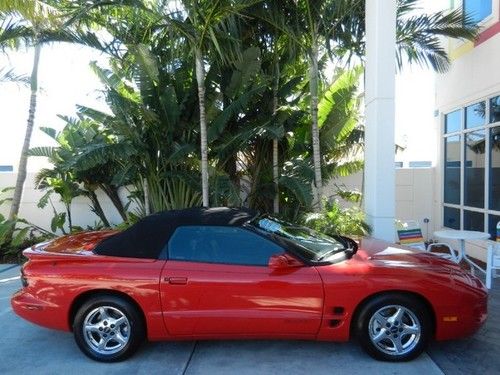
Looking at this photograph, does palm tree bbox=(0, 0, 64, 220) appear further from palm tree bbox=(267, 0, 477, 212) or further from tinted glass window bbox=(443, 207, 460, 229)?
tinted glass window bbox=(443, 207, 460, 229)

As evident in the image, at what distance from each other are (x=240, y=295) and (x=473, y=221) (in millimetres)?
6703

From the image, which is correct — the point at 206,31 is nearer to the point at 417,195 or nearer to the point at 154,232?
the point at 154,232

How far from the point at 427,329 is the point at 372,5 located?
5293mm

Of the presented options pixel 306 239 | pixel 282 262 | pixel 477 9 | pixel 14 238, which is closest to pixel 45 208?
pixel 14 238

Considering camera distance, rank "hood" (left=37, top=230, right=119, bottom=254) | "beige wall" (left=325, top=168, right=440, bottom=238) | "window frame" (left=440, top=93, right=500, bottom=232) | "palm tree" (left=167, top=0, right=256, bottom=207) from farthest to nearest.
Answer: "beige wall" (left=325, top=168, right=440, bottom=238), "window frame" (left=440, top=93, right=500, bottom=232), "palm tree" (left=167, top=0, right=256, bottom=207), "hood" (left=37, top=230, right=119, bottom=254)

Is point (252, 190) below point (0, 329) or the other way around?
the other way around

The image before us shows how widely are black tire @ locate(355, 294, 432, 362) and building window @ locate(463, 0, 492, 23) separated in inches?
274

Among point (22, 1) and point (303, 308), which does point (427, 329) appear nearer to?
point (303, 308)

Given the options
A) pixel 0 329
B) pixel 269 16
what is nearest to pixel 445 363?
pixel 0 329

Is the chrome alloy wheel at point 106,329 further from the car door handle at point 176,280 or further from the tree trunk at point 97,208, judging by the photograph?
the tree trunk at point 97,208

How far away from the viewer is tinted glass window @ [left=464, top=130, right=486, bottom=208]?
895 centimetres

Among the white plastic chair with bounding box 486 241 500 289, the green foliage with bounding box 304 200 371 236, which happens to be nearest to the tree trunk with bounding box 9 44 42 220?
the green foliage with bounding box 304 200 371 236

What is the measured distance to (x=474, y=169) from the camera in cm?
925

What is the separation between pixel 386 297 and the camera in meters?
4.24
